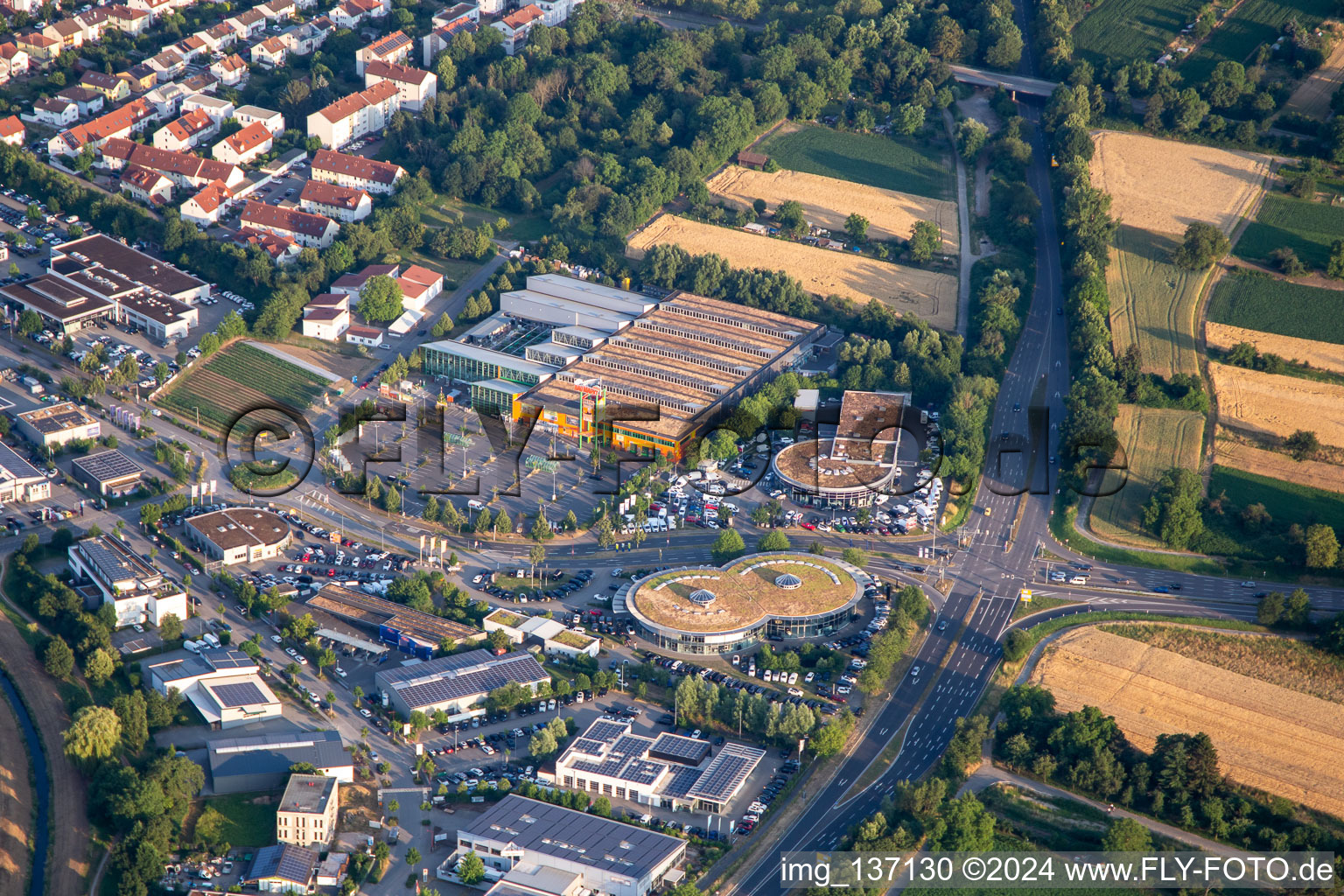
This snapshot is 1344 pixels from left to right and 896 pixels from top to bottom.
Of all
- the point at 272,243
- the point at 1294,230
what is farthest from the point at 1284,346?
the point at 272,243

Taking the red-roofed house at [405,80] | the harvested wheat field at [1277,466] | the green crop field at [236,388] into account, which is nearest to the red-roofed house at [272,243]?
the green crop field at [236,388]

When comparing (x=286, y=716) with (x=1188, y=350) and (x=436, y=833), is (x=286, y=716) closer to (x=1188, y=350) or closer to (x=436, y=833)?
(x=436, y=833)

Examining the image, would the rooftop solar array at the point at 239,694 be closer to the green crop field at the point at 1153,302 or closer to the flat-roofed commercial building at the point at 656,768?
the flat-roofed commercial building at the point at 656,768

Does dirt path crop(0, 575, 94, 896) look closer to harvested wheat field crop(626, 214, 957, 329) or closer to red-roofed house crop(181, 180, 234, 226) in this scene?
red-roofed house crop(181, 180, 234, 226)

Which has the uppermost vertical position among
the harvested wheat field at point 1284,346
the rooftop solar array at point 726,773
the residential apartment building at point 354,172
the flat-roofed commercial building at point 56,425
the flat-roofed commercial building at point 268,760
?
the residential apartment building at point 354,172

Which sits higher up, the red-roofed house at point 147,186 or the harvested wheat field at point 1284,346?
the red-roofed house at point 147,186

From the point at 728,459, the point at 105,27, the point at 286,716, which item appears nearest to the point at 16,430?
the point at 286,716
